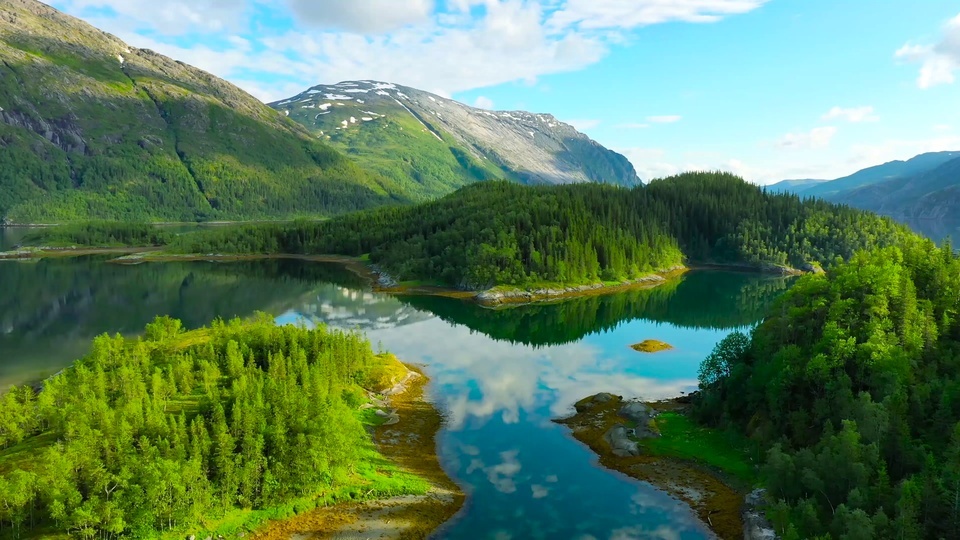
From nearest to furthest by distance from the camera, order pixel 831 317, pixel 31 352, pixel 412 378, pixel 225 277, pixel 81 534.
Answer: pixel 81 534 < pixel 831 317 < pixel 412 378 < pixel 31 352 < pixel 225 277

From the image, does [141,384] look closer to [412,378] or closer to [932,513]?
[412,378]

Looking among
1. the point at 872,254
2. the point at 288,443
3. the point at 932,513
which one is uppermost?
the point at 872,254

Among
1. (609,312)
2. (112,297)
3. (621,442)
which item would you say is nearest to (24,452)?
(621,442)

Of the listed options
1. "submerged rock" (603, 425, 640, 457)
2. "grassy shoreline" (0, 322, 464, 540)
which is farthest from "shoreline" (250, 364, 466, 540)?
"submerged rock" (603, 425, 640, 457)

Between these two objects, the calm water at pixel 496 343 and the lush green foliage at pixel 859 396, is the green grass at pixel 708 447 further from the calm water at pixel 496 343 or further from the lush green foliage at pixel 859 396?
the calm water at pixel 496 343

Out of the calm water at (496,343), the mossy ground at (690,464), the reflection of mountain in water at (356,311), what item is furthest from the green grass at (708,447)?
the reflection of mountain in water at (356,311)

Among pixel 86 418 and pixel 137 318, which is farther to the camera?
pixel 137 318

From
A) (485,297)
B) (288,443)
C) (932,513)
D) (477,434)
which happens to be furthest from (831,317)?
(485,297)
